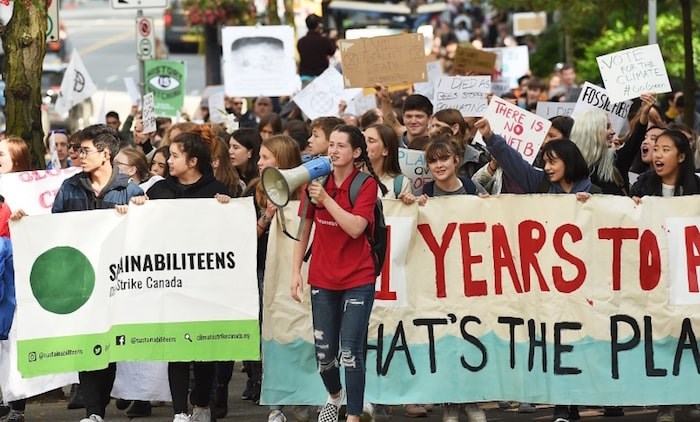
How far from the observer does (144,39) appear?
19.4 m

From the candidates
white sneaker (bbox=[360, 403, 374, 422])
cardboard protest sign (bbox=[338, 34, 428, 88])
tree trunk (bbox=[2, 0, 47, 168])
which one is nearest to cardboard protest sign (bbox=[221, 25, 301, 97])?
cardboard protest sign (bbox=[338, 34, 428, 88])

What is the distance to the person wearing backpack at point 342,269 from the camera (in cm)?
892

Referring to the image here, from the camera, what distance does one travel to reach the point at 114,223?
9602 mm

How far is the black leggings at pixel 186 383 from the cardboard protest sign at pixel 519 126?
278 centimetres

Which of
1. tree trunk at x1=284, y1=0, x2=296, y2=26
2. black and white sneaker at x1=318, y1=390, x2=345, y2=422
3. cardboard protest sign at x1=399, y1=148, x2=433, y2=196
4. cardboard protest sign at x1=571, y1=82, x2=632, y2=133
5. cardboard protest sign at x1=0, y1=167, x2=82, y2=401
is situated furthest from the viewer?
tree trunk at x1=284, y1=0, x2=296, y2=26

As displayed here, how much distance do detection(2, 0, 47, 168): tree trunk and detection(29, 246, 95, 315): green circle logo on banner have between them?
10.5ft

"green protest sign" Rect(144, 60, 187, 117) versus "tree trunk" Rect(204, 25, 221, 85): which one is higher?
"tree trunk" Rect(204, 25, 221, 85)

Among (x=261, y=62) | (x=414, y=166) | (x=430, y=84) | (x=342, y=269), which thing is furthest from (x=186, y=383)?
(x=261, y=62)

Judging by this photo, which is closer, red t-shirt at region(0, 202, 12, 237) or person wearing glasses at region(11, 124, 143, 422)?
person wearing glasses at region(11, 124, 143, 422)

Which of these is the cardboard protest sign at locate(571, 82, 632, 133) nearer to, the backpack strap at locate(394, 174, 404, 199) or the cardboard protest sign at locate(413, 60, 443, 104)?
the cardboard protest sign at locate(413, 60, 443, 104)

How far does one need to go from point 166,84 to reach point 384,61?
17.3 ft

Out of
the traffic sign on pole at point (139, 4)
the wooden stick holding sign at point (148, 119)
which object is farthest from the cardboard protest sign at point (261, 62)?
the wooden stick holding sign at point (148, 119)

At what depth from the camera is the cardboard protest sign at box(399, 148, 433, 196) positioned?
1079 cm

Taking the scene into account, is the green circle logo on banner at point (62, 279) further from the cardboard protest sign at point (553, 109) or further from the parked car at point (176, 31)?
the parked car at point (176, 31)
